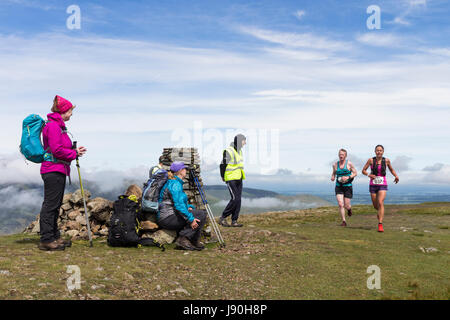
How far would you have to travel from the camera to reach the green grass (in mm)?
8304

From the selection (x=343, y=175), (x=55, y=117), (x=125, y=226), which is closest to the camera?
(x=55, y=117)

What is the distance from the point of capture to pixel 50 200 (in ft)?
35.5

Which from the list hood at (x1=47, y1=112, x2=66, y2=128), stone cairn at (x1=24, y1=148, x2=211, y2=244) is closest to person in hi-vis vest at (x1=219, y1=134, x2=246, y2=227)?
stone cairn at (x1=24, y1=148, x2=211, y2=244)

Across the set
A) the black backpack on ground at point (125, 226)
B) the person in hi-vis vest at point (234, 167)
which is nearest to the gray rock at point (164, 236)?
the black backpack on ground at point (125, 226)

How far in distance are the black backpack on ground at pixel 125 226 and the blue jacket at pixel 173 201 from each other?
0.83m

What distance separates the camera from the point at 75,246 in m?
12.3

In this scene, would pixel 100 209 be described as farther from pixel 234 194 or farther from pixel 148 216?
pixel 234 194

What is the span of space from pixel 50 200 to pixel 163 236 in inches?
154

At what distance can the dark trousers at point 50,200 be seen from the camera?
10734 millimetres

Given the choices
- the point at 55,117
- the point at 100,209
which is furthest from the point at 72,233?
the point at 55,117

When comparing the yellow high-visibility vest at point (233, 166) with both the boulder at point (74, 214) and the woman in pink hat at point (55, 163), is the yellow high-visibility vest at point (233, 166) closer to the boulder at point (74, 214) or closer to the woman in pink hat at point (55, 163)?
the boulder at point (74, 214)

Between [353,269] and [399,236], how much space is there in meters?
6.79
